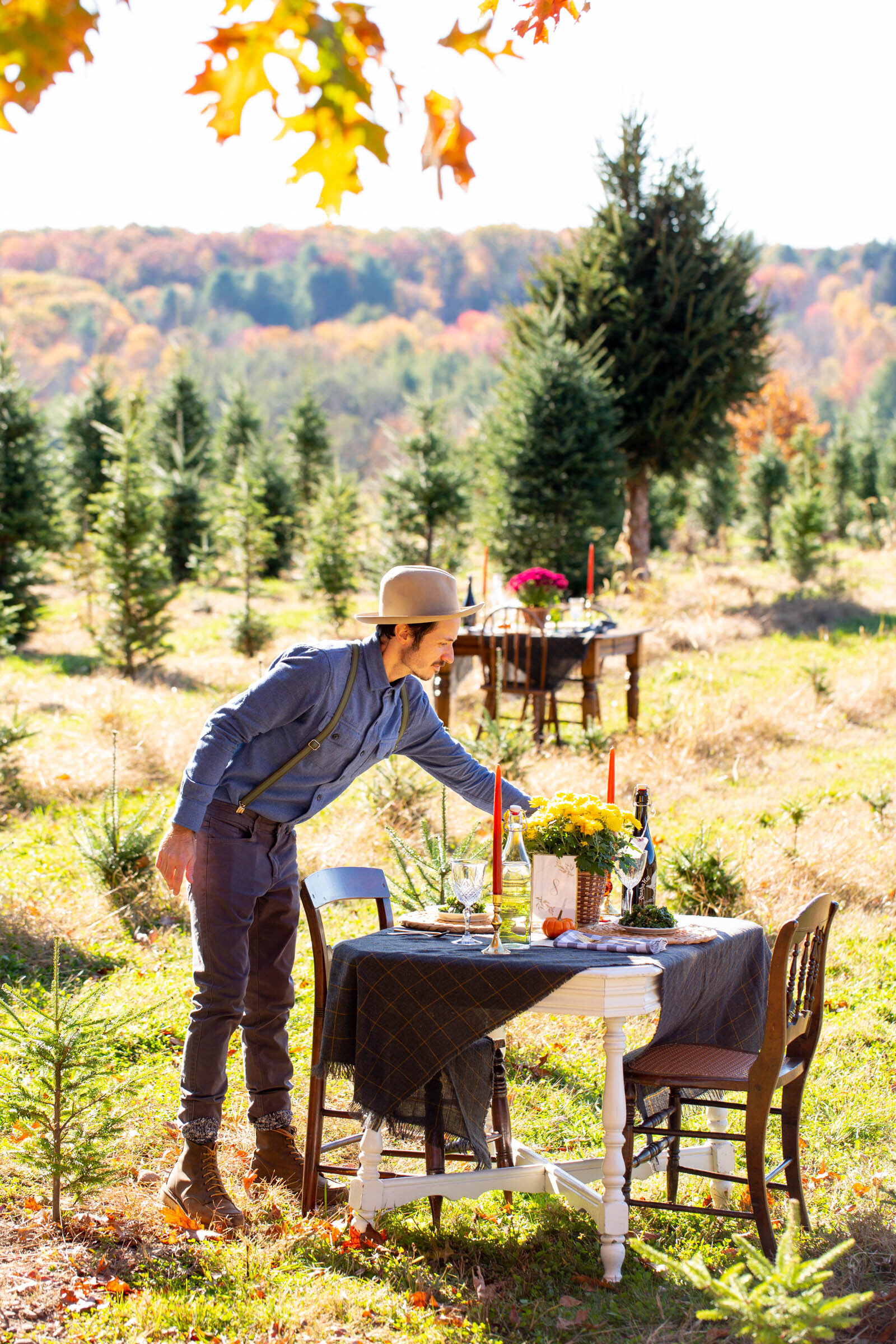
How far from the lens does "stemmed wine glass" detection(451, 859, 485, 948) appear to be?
3.27 meters

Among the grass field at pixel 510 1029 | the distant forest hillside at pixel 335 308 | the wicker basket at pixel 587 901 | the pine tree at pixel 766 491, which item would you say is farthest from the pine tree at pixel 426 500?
the distant forest hillside at pixel 335 308

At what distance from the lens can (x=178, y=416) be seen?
25.7 metres

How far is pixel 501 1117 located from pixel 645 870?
3.13ft

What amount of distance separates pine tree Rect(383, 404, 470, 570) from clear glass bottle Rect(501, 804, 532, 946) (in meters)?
14.4

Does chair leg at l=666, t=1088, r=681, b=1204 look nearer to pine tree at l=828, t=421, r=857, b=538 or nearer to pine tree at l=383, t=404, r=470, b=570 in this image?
pine tree at l=383, t=404, r=470, b=570

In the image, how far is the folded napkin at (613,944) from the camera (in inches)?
125

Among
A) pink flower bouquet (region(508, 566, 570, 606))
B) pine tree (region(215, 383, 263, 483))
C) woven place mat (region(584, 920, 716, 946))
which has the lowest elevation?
woven place mat (region(584, 920, 716, 946))

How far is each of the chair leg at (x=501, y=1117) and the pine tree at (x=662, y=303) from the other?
563 inches

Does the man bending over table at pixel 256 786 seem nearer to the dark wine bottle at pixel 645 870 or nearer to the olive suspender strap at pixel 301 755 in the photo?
the olive suspender strap at pixel 301 755

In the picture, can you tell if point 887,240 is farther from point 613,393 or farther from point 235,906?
point 235,906

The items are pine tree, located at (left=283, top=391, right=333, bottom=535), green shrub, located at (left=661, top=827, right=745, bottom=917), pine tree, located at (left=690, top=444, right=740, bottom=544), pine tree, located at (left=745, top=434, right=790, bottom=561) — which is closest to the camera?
green shrub, located at (left=661, top=827, right=745, bottom=917)

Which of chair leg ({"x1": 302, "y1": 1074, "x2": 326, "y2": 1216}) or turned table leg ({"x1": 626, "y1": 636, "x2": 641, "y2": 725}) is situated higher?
turned table leg ({"x1": 626, "y1": 636, "x2": 641, "y2": 725})

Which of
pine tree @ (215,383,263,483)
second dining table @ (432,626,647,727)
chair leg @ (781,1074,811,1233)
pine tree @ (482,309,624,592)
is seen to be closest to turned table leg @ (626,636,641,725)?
second dining table @ (432,626,647,727)

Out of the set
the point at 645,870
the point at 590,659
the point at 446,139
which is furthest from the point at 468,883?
the point at 590,659
